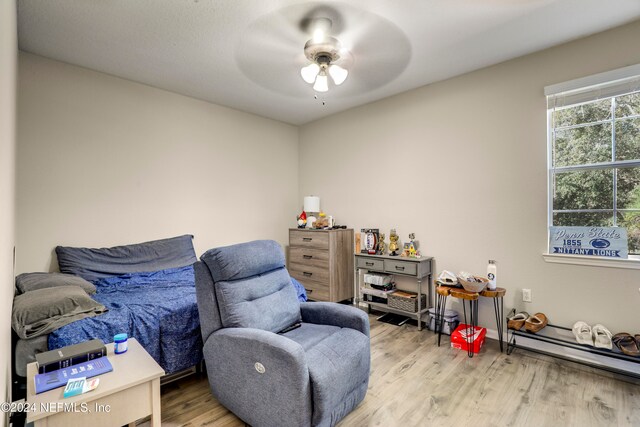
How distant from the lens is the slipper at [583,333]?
7.75 feet

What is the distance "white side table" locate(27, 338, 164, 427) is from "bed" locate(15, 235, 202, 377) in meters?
0.39

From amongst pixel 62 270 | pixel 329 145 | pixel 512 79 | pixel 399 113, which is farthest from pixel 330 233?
pixel 62 270

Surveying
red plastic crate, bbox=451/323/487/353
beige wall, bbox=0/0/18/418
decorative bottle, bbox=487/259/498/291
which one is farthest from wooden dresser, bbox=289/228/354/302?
beige wall, bbox=0/0/18/418

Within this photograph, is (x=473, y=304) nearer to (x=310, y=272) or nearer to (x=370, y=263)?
(x=370, y=263)

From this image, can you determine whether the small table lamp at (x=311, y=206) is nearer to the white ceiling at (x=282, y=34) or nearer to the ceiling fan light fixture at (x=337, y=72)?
the white ceiling at (x=282, y=34)

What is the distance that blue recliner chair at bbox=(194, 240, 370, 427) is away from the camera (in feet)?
5.02

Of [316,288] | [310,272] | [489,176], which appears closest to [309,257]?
[310,272]

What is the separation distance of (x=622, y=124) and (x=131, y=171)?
14.6ft

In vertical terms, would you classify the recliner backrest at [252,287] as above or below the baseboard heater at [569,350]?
above

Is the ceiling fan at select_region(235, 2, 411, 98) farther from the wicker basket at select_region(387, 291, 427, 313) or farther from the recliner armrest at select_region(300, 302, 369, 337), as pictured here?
the wicker basket at select_region(387, 291, 427, 313)

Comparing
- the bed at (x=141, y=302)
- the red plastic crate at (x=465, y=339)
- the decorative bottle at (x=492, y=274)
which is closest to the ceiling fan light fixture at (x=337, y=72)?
the bed at (x=141, y=302)

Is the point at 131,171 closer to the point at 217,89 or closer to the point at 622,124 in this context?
the point at 217,89

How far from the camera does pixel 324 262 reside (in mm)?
3953

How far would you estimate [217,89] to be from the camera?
353 cm
